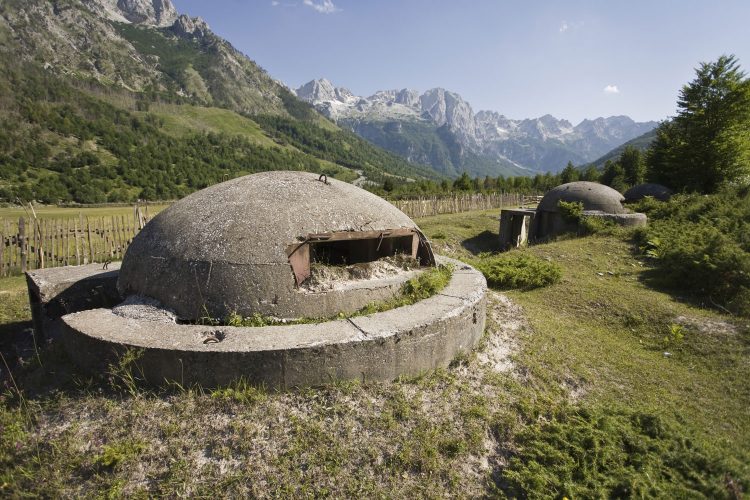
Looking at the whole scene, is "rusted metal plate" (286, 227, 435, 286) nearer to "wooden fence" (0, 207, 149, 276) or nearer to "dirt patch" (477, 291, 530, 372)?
"dirt patch" (477, 291, 530, 372)

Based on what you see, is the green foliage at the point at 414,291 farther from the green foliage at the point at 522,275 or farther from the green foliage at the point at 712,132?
the green foliage at the point at 712,132

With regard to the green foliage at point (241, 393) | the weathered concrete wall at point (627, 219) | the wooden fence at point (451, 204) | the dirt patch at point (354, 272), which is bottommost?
the green foliage at point (241, 393)

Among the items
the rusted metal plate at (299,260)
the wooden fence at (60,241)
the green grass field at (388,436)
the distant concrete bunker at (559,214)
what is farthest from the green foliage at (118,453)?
the distant concrete bunker at (559,214)

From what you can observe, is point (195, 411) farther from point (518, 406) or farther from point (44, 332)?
point (44, 332)

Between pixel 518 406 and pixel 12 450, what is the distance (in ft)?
17.7

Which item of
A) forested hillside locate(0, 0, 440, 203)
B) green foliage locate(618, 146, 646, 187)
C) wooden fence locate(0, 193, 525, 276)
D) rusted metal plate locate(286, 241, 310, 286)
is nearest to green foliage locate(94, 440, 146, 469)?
rusted metal plate locate(286, 241, 310, 286)

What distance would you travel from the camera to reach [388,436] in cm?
398

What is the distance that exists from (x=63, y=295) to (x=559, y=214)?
1853cm

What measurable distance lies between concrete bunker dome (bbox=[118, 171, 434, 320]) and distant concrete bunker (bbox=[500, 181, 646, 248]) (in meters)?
14.6

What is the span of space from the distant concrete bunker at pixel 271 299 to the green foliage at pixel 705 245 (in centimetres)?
735

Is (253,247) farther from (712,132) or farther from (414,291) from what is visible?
(712,132)

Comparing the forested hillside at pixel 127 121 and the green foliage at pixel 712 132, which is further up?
the forested hillside at pixel 127 121

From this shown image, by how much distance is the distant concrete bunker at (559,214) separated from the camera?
16.8 meters

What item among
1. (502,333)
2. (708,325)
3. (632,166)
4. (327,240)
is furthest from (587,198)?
(632,166)
